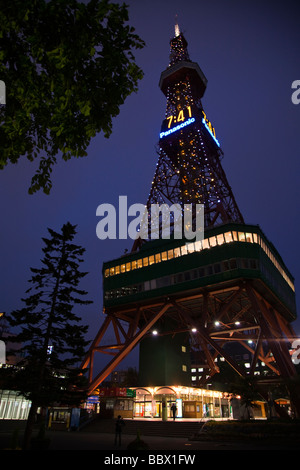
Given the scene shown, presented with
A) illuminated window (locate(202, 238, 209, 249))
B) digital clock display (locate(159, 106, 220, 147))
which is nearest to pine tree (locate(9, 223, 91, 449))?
illuminated window (locate(202, 238, 209, 249))

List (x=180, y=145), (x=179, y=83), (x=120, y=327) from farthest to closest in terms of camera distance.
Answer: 1. (x=179, y=83)
2. (x=180, y=145)
3. (x=120, y=327)

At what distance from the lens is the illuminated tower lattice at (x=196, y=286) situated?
40906mm

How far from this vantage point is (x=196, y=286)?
42.9 meters

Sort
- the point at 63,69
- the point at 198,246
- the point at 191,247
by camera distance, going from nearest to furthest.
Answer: the point at 63,69
the point at 198,246
the point at 191,247

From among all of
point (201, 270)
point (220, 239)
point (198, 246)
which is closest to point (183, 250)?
point (198, 246)

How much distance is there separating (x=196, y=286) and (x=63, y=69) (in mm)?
37242

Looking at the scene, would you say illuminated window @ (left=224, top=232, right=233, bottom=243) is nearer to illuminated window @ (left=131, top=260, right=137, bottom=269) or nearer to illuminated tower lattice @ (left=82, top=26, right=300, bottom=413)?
illuminated tower lattice @ (left=82, top=26, right=300, bottom=413)

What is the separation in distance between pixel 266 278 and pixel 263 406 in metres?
19.5

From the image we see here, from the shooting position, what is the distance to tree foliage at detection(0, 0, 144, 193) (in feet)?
27.1

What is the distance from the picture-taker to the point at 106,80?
9414 millimetres

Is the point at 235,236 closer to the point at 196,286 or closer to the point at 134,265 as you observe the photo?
the point at 196,286

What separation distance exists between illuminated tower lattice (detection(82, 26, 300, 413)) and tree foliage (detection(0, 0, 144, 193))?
107ft
